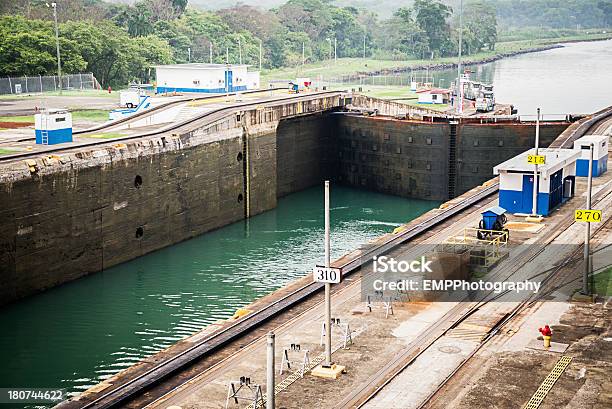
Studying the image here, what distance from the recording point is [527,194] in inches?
1892

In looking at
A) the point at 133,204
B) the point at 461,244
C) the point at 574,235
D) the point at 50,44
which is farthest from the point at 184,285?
the point at 50,44

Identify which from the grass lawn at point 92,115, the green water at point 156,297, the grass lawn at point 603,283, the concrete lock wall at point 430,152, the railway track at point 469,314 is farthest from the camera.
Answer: the concrete lock wall at point 430,152

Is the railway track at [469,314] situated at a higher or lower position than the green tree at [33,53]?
lower

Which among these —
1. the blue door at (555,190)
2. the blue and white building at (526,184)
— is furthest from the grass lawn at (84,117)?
the blue door at (555,190)

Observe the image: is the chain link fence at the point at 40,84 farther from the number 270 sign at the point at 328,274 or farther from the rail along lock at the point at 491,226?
the number 270 sign at the point at 328,274

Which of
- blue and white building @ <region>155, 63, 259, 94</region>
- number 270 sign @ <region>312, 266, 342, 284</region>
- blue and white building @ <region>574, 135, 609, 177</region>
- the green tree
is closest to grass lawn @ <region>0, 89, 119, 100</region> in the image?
the green tree

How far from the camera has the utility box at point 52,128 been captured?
177ft

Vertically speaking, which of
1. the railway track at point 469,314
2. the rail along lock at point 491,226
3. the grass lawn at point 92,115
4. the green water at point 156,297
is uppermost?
the grass lawn at point 92,115

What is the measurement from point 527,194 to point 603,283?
36.5 ft

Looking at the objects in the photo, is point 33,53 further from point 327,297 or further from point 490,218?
point 327,297

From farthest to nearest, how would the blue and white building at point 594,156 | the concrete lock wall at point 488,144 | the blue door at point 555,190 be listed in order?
the concrete lock wall at point 488,144 < the blue and white building at point 594,156 < the blue door at point 555,190

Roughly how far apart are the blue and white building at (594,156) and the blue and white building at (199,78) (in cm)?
3703

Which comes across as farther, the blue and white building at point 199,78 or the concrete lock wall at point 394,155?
the blue and white building at point 199,78

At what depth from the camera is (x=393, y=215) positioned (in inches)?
2650
